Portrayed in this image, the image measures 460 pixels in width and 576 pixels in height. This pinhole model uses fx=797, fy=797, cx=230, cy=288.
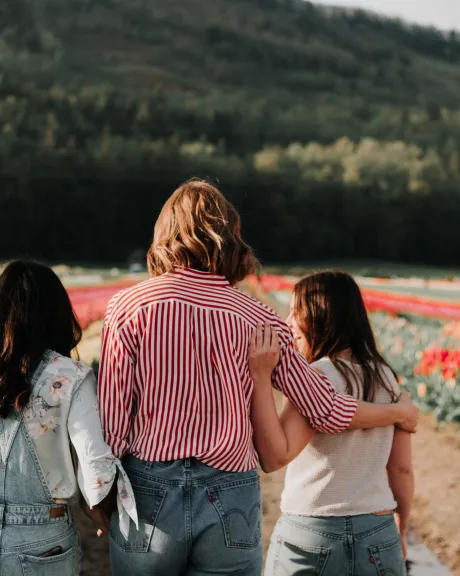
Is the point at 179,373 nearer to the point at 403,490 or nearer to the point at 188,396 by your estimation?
the point at 188,396

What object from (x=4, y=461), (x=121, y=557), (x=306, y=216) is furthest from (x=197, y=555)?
(x=306, y=216)

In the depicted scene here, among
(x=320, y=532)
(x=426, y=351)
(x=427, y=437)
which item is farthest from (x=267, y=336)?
(x=426, y=351)

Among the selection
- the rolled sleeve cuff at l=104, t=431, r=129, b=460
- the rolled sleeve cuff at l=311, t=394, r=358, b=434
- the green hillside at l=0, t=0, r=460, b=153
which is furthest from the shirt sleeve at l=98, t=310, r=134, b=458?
the green hillside at l=0, t=0, r=460, b=153

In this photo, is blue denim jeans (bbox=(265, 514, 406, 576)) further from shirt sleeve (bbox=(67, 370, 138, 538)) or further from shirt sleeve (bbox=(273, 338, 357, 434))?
shirt sleeve (bbox=(67, 370, 138, 538))

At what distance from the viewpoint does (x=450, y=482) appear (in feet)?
15.8

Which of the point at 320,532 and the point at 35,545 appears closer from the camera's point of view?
the point at 35,545

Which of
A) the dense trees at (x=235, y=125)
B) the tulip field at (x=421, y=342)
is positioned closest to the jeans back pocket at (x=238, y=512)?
the tulip field at (x=421, y=342)

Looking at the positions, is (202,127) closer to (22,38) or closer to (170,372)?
(22,38)

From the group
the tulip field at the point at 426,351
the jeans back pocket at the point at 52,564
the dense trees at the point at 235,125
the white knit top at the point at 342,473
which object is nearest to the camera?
the jeans back pocket at the point at 52,564

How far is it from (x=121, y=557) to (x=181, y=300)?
58 cm

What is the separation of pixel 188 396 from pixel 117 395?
0.54 ft

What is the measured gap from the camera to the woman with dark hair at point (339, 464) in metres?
2.00

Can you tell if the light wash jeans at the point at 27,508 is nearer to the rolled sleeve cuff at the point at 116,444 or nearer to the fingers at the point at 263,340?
the rolled sleeve cuff at the point at 116,444

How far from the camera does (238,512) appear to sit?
1.75 m
